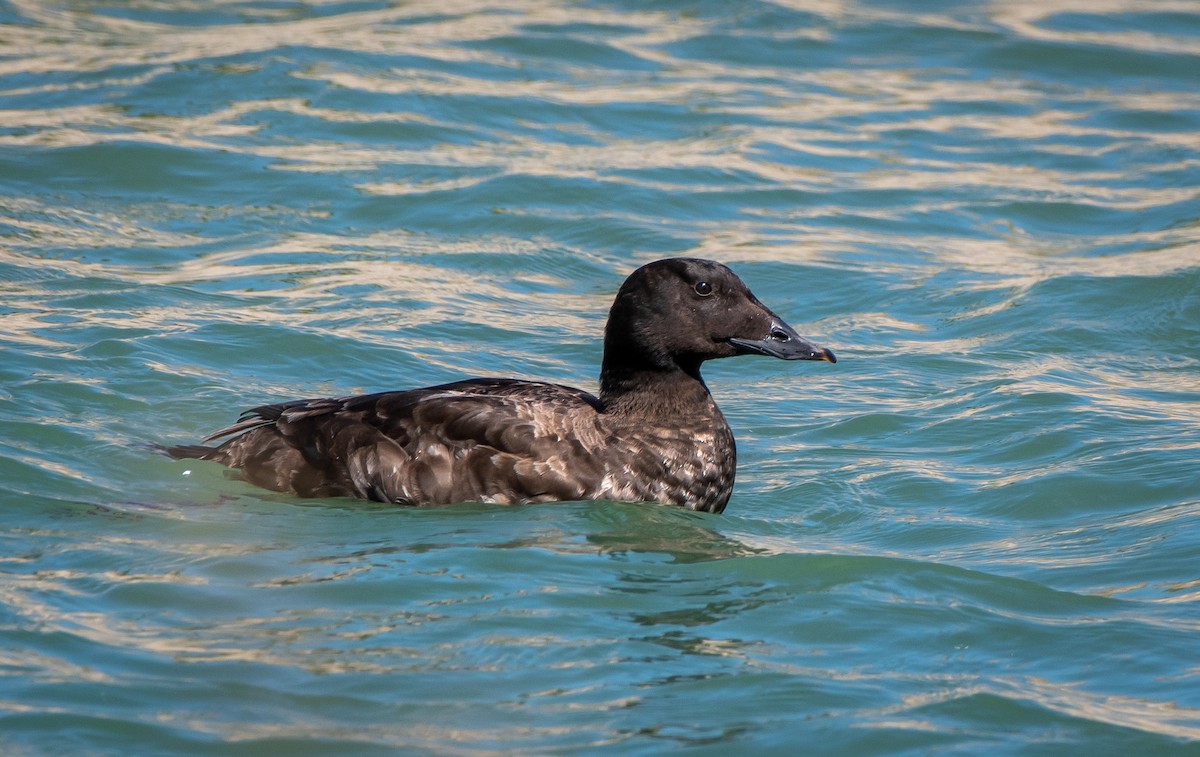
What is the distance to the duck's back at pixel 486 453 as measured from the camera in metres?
7.30

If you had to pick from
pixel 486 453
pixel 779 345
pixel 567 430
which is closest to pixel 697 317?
pixel 779 345

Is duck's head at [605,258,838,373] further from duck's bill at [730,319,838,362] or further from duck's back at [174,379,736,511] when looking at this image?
duck's back at [174,379,736,511]

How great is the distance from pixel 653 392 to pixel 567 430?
53cm

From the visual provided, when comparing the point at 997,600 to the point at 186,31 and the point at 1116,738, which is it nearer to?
the point at 1116,738

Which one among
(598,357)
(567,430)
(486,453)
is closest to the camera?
(486,453)

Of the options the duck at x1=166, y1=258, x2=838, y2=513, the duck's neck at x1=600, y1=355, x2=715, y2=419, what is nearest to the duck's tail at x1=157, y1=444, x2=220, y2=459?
the duck at x1=166, y1=258, x2=838, y2=513

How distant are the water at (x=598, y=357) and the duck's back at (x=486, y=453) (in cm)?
14

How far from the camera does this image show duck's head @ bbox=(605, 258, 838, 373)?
7.55 m

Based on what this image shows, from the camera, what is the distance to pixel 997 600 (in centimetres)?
643

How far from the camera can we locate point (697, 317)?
298 inches

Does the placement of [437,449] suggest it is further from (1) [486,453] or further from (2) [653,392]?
(2) [653,392]

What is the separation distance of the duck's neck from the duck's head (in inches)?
4.6

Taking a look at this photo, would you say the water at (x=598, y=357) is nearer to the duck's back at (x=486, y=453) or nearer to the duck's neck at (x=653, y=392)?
the duck's back at (x=486, y=453)

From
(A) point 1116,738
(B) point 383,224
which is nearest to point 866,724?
(A) point 1116,738
